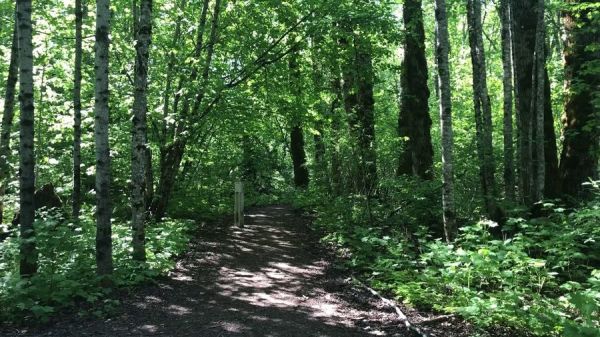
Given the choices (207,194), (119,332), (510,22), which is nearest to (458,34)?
(510,22)

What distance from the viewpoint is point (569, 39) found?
36.4 feet

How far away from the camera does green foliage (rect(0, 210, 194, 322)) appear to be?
5.98m

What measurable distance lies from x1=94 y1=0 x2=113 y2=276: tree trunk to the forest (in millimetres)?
22

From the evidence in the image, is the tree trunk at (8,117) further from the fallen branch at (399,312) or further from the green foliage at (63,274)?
the fallen branch at (399,312)

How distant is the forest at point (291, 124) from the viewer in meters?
6.81

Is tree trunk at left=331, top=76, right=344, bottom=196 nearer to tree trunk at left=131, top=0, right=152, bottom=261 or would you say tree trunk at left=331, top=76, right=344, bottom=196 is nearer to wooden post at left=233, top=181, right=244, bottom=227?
wooden post at left=233, top=181, right=244, bottom=227

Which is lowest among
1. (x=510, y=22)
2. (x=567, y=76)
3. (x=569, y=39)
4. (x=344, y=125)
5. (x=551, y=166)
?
(x=551, y=166)

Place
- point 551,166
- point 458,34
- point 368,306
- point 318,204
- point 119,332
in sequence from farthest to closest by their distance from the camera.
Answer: point 458,34 → point 318,204 → point 551,166 → point 368,306 → point 119,332

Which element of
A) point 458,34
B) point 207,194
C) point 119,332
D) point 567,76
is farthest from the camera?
point 458,34

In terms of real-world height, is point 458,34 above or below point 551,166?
above

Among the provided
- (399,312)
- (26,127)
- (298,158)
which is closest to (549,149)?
(399,312)

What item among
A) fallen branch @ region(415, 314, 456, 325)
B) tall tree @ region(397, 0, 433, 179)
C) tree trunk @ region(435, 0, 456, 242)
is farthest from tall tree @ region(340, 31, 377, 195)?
fallen branch @ region(415, 314, 456, 325)

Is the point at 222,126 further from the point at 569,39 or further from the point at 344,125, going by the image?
the point at 569,39

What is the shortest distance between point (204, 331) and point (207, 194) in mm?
12435
